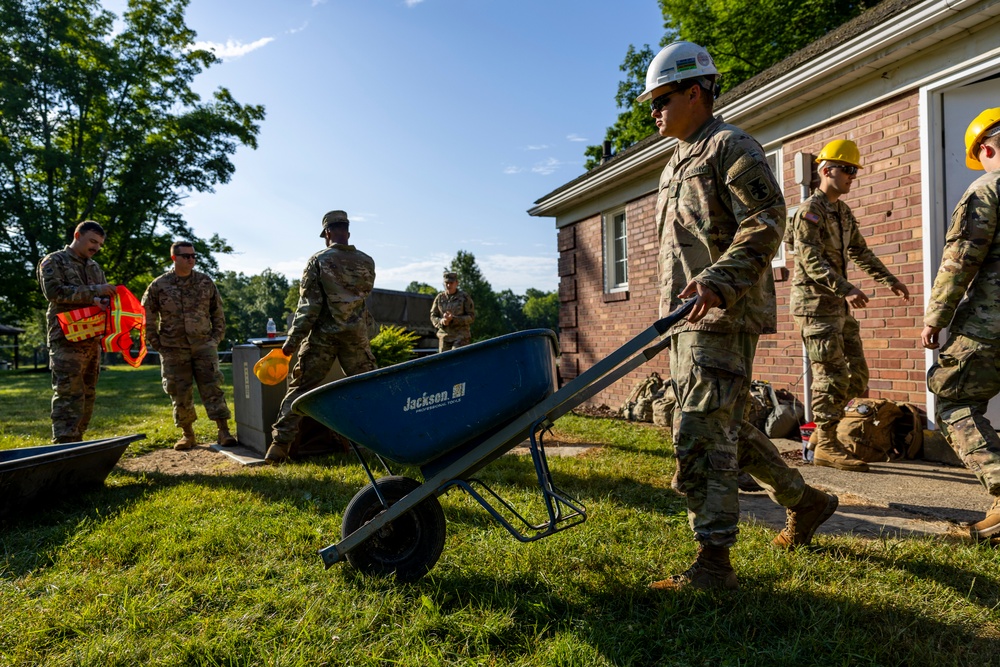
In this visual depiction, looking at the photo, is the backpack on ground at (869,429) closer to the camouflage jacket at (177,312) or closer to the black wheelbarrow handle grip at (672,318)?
the black wheelbarrow handle grip at (672,318)

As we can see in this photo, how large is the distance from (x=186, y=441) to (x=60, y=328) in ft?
5.47

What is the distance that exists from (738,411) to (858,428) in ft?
9.30

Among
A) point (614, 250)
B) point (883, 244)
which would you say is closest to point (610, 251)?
point (614, 250)

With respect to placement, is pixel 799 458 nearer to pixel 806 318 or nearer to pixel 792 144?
pixel 806 318

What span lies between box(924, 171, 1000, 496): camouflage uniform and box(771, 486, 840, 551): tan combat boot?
78 centimetres

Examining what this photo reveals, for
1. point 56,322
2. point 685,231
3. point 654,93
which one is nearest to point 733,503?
point 685,231

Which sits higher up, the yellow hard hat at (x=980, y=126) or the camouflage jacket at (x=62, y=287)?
the yellow hard hat at (x=980, y=126)

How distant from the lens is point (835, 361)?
439cm

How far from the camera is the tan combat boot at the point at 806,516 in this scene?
266cm

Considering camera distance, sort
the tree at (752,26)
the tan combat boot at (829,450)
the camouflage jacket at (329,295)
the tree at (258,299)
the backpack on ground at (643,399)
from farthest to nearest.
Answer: the tree at (258,299) → the tree at (752,26) → the backpack on ground at (643,399) → the camouflage jacket at (329,295) → the tan combat boot at (829,450)

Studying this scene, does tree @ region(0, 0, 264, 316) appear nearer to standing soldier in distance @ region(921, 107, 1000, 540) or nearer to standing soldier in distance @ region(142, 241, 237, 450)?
standing soldier in distance @ region(142, 241, 237, 450)

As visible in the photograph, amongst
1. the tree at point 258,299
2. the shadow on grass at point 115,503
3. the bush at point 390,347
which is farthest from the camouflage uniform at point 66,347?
the tree at point 258,299

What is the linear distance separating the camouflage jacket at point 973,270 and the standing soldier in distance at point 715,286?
3.72 ft

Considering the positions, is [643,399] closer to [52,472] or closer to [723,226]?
[723,226]
